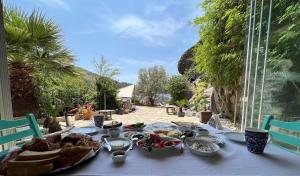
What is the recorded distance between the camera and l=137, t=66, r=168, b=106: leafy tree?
8.45m

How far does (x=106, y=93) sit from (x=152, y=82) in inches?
122

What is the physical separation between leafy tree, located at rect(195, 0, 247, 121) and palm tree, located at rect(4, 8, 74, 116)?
261 centimetres

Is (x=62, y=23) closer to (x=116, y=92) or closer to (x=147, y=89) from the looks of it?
(x=116, y=92)

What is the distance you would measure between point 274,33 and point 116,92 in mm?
4832

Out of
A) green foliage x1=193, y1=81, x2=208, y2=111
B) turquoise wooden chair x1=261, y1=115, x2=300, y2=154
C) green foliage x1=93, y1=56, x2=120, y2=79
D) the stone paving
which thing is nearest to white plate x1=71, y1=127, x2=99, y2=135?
turquoise wooden chair x1=261, y1=115, x2=300, y2=154

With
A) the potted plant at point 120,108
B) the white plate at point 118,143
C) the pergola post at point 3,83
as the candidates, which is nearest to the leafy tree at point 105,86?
the potted plant at point 120,108

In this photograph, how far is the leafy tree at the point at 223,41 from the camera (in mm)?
3102

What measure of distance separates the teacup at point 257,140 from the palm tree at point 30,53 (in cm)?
268

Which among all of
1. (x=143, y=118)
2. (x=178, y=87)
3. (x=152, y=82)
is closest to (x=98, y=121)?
(x=143, y=118)

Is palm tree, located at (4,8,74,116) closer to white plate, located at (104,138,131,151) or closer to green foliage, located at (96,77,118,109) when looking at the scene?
white plate, located at (104,138,131,151)

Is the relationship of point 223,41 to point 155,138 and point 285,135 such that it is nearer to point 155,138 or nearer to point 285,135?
point 285,135

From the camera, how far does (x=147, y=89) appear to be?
28.0 feet

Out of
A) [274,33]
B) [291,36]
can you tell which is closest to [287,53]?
[291,36]

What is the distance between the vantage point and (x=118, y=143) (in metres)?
0.95
